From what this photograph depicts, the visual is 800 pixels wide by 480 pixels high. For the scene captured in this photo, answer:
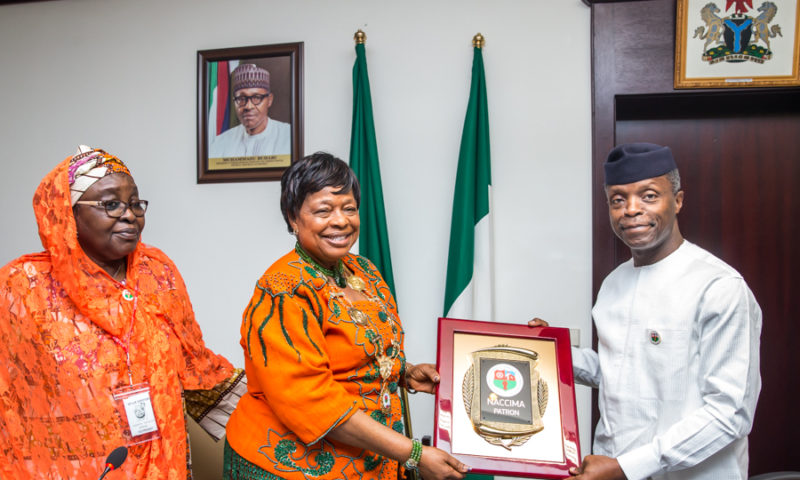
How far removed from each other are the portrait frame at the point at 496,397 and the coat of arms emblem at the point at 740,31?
1.50 m

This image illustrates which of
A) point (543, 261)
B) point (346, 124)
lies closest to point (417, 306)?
point (543, 261)

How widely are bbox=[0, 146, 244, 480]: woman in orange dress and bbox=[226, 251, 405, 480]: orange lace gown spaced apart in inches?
10.6

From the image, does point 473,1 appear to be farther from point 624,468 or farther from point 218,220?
point 624,468

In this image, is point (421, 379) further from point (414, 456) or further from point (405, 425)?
point (414, 456)

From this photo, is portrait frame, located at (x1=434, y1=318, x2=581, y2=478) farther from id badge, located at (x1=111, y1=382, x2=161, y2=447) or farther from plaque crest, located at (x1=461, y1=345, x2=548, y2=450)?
id badge, located at (x1=111, y1=382, x2=161, y2=447)

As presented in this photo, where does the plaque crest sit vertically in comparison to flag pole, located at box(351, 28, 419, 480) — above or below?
above

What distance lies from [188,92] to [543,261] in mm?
1959

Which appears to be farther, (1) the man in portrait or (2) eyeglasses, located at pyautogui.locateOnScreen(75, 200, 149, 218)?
(1) the man in portrait

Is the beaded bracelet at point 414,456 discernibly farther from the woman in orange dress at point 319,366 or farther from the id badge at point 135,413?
the id badge at point 135,413

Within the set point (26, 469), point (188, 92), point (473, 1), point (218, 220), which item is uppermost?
point (473, 1)

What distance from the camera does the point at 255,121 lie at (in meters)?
2.57

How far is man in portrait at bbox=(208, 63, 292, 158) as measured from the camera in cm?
256

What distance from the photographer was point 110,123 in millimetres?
2752

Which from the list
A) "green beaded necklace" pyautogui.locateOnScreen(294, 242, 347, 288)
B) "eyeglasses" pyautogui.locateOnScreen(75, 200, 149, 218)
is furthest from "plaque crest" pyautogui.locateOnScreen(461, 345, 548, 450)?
"eyeglasses" pyautogui.locateOnScreen(75, 200, 149, 218)
